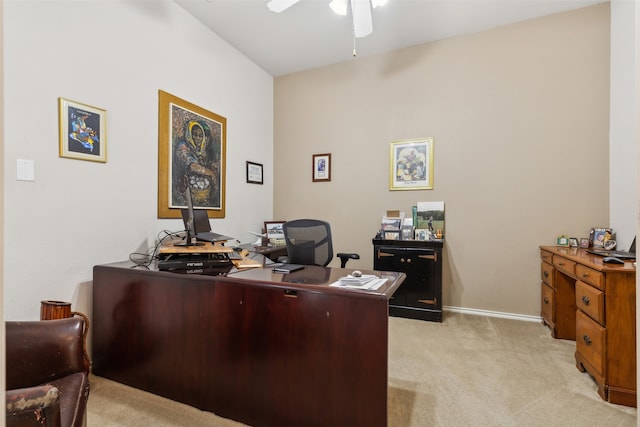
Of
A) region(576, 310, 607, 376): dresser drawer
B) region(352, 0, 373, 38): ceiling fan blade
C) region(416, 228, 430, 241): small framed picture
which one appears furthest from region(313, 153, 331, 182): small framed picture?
region(576, 310, 607, 376): dresser drawer

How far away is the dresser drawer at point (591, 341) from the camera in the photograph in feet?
6.26

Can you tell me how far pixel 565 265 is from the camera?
254 centimetres

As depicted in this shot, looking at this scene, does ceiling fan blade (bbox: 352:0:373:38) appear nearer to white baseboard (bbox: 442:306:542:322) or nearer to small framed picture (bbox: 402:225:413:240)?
small framed picture (bbox: 402:225:413:240)

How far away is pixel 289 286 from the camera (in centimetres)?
157

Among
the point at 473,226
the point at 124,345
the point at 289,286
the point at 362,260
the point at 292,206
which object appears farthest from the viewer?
the point at 292,206

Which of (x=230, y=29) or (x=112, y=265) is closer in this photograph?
(x=112, y=265)

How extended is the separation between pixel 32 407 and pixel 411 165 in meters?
3.65

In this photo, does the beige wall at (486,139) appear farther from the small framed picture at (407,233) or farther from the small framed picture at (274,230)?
the small framed picture at (274,230)

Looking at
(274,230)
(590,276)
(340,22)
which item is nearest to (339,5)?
(340,22)

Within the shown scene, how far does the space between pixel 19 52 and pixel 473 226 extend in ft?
13.6

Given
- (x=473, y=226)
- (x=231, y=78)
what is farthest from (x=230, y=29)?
(x=473, y=226)

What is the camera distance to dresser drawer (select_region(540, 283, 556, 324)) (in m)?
2.86

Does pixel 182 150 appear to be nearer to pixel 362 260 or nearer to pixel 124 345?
pixel 124 345

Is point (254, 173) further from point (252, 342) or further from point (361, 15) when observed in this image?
point (252, 342)
